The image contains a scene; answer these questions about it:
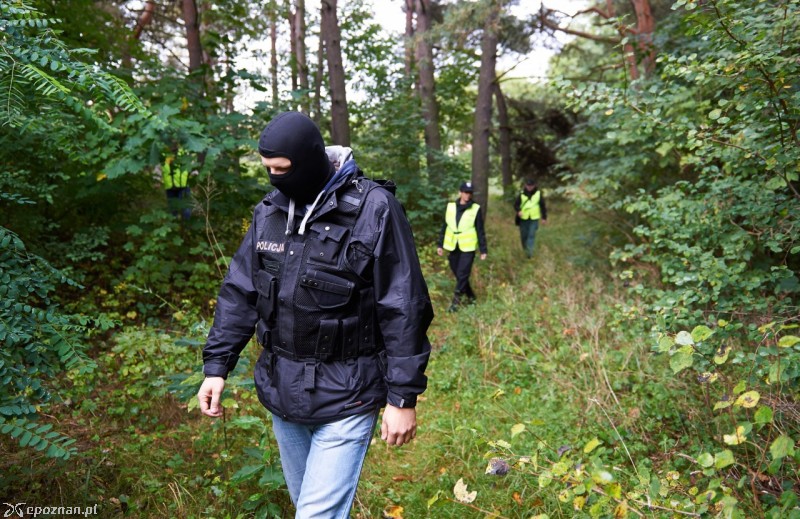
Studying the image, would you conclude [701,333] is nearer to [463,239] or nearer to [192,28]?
[463,239]

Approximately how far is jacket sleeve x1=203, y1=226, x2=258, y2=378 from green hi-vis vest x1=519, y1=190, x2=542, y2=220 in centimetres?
918

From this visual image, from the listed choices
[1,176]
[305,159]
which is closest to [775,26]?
[305,159]

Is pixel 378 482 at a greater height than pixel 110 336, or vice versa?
pixel 110 336

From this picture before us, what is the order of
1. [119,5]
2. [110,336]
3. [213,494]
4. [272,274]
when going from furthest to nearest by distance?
[119,5], [110,336], [213,494], [272,274]

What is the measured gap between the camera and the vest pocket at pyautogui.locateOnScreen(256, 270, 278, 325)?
2.22 meters

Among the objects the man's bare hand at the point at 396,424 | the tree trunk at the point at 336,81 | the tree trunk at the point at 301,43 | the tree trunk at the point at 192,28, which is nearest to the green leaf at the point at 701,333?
the man's bare hand at the point at 396,424

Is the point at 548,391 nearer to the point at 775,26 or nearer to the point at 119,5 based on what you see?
the point at 775,26

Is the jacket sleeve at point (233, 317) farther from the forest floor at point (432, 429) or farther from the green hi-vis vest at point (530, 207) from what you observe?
the green hi-vis vest at point (530, 207)

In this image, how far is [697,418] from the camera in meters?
3.70

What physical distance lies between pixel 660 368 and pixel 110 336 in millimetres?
6086

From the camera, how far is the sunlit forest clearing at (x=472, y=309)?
261 centimetres

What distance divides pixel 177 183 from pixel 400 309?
21.0ft

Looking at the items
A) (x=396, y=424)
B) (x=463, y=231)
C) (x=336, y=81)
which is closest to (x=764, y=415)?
(x=396, y=424)

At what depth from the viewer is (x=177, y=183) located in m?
7.32
